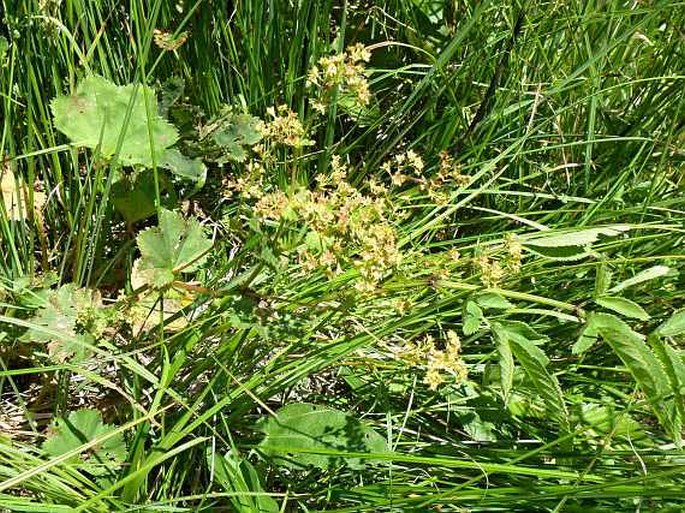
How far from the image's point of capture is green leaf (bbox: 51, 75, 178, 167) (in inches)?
54.0

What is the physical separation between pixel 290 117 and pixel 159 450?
21.2 inches

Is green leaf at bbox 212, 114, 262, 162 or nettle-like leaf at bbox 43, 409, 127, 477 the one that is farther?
green leaf at bbox 212, 114, 262, 162

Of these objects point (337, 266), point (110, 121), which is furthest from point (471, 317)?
point (110, 121)

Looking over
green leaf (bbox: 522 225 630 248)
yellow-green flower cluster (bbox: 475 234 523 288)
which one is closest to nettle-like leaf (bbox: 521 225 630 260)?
green leaf (bbox: 522 225 630 248)

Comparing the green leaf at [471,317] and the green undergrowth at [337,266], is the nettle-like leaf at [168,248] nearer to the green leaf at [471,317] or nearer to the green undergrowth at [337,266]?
the green undergrowth at [337,266]

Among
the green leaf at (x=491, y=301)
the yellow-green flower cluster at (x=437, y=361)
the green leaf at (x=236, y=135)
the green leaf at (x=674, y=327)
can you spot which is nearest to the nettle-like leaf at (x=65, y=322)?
the green leaf at (x=236, y=135)

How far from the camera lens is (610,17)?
62.1 inches

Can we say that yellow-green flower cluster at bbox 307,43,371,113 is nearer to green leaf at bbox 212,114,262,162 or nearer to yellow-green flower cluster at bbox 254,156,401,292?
yellow-green flower cluster at bbox 254,156,401,292

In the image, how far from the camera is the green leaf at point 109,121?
Answer: 137 centimetres

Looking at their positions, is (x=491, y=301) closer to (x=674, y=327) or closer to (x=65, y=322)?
(x=674, y=327)

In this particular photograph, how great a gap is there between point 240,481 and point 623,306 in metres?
0.63

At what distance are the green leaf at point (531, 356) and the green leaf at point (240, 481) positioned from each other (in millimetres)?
428

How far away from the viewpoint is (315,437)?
4.27 feet

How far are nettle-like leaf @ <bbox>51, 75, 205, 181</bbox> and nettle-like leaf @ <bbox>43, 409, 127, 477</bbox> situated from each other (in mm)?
419
